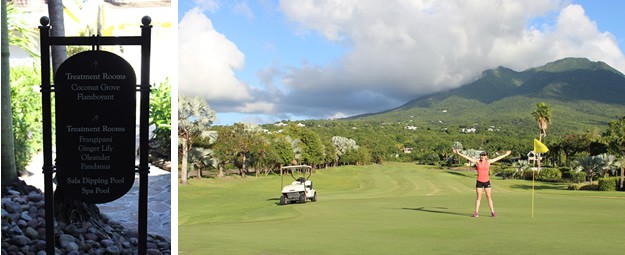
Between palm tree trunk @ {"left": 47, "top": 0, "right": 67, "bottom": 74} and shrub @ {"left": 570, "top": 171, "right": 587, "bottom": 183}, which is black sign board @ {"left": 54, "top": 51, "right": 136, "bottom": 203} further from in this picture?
shrub @ {"left": 570, "top": 171, "right": 587, "bottom": 183}

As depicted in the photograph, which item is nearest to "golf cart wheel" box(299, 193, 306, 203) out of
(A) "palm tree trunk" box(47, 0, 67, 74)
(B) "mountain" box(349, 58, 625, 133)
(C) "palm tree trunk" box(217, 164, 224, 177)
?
(A) "palm tree trunk" box(47, 0, 67, 74)

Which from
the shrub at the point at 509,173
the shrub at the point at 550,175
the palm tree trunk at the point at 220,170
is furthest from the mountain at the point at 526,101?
the palm tree trunk at the point at 220,170

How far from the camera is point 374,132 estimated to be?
6638 centimetres

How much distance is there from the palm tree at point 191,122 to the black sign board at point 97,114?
2384 cm

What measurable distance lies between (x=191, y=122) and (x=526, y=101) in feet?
304

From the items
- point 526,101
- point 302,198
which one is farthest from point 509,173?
point 526,101

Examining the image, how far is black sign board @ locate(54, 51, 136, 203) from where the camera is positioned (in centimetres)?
529

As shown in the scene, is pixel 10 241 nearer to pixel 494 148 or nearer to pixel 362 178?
pixel 362 178

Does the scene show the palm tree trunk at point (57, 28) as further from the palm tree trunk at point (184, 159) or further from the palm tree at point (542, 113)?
the palm tree at point (542, 113)

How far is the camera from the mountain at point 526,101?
84.6 meters

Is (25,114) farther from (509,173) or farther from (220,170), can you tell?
→ (509,173)

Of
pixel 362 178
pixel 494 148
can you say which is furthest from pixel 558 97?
pixel 362 178

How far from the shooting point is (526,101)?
4370 inches

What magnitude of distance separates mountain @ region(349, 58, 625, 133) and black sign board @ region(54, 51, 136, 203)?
7134cm
